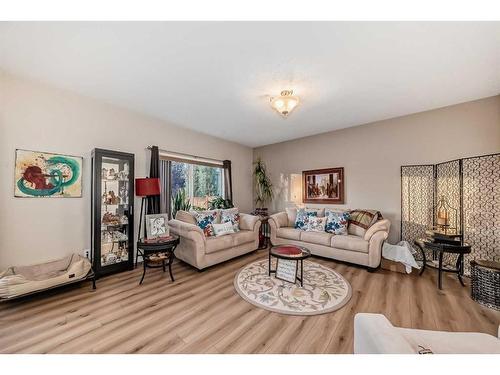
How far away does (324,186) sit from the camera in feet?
15.0

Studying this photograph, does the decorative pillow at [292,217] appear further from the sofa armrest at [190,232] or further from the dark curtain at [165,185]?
the dark curtain at [165,185]

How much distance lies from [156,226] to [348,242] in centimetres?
313

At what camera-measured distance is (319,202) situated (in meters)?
4.66

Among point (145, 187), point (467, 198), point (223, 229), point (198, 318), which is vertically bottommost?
point (198, 318)

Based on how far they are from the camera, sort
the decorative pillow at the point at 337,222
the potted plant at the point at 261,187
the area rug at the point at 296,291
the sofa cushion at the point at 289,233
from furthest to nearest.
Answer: the potted plant at the point at 261,187 → the sofa cushion at the point at 289,233 → the decorative pillow at the point at 337,222 → the area rug at the point at 296,291

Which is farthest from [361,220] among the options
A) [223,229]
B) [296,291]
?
[223,229]

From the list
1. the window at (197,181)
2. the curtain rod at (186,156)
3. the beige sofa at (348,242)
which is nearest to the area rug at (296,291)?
the beige sofa at (348,242)

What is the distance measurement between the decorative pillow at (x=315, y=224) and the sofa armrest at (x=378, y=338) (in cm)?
277

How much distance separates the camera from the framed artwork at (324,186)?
436 centimetres

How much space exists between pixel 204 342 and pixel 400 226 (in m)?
3.76

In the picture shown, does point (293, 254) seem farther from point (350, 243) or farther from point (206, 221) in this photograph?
point (206, 221)

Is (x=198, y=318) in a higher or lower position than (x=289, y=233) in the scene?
lower
